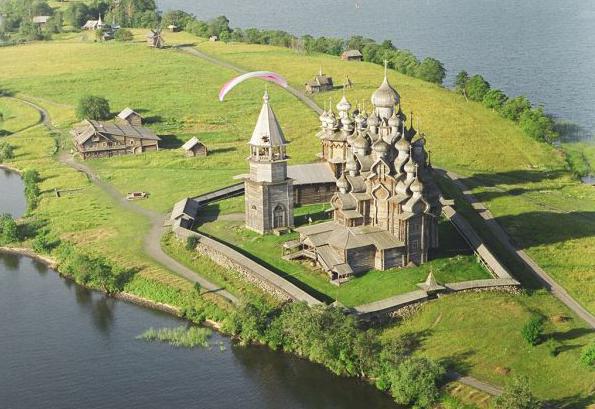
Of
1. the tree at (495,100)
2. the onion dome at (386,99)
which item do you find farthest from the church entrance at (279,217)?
the tree at (495,100)

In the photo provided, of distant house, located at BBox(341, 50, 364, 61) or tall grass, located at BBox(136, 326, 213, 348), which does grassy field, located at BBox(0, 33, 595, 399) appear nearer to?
distant house, located at BBox(341, 50, 364, 61)

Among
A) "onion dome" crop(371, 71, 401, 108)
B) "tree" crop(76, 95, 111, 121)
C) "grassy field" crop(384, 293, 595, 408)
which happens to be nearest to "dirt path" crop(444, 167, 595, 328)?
"grassy field" crop(384, 293, 595, 408)

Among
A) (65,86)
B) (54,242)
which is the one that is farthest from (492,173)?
(65,86)

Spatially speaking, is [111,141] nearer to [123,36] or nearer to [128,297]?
[128,297]

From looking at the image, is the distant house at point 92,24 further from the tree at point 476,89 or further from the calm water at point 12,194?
the calm water at point 12,194

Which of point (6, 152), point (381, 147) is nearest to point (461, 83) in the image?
point (6, 152)

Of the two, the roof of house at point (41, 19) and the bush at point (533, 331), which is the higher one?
the roof of house at point (41, 19)
